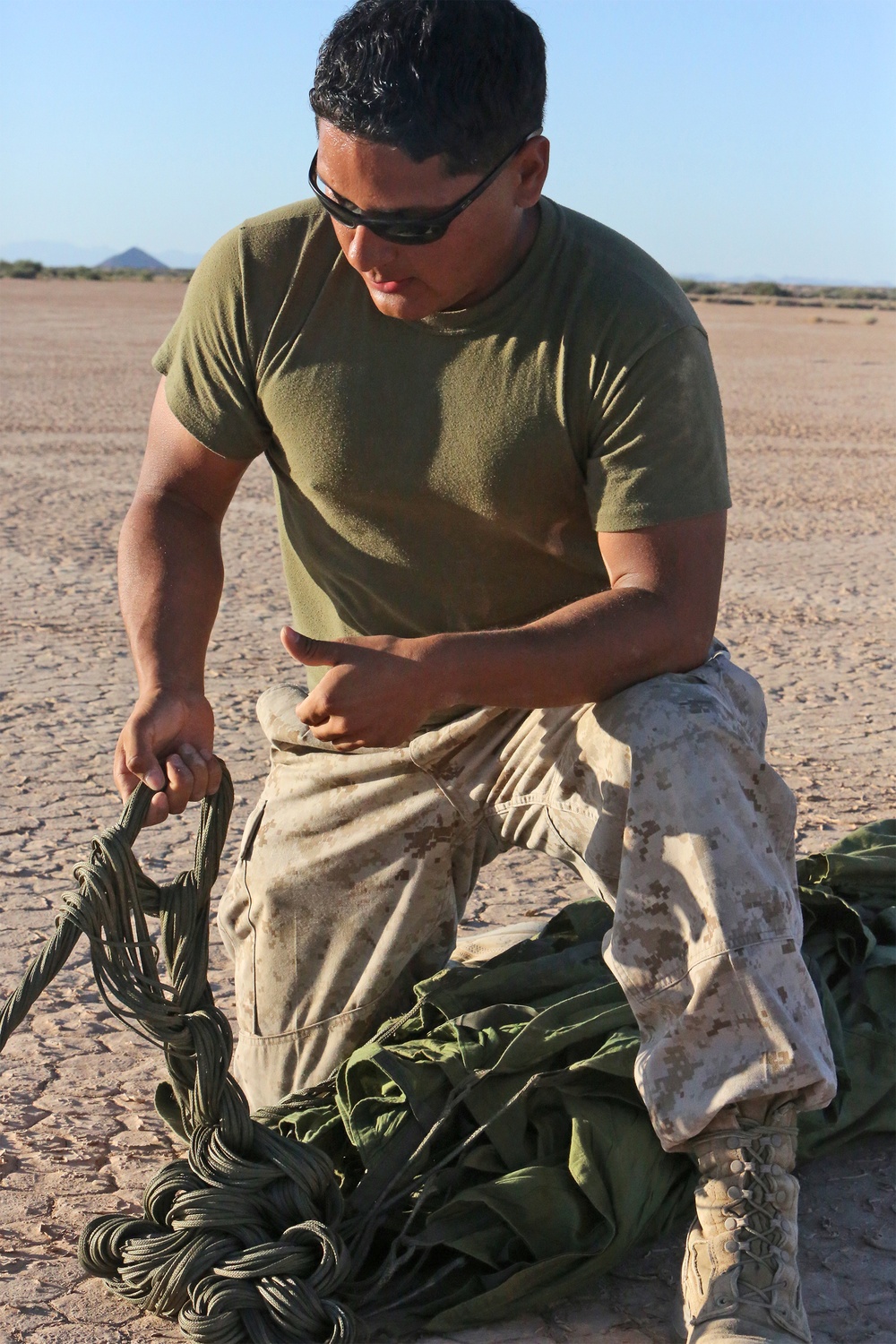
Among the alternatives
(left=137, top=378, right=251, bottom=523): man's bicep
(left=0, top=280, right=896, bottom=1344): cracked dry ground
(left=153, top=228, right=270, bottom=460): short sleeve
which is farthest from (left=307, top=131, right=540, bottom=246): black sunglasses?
(left=0, top=280, right=896, bottom=1344): cracked dry ground

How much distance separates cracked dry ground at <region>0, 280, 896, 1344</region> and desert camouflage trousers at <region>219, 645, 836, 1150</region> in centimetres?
29

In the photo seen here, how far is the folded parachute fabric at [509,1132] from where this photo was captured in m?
2.00

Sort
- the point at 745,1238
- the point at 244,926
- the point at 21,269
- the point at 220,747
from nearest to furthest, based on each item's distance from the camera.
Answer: the point at 745,1238, the point at 244,926, the point at 220,747, the point at 21,269

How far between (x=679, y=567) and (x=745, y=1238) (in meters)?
0.86

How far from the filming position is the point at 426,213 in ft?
6.73

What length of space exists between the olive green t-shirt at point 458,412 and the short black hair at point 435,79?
24 cm

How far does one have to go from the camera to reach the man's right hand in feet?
6.63

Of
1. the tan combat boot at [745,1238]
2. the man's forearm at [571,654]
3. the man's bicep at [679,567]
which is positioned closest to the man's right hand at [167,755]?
the man's forearm at [571,654]

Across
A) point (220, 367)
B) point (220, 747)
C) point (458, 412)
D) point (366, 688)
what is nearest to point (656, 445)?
point (458, 412)

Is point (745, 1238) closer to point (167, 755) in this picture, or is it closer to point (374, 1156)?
point (374, 1156)

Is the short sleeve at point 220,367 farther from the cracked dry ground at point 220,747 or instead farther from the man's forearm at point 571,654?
the cracked dry ground at point 220,747

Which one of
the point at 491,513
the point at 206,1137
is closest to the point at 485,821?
the point at 491,513

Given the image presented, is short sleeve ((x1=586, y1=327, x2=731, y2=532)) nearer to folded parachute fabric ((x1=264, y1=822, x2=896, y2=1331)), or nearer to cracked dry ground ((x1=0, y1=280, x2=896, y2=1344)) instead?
folded parachute fabric ((x1=264, y1=822, x2=896, y2=1331))

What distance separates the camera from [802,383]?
15500 mm
